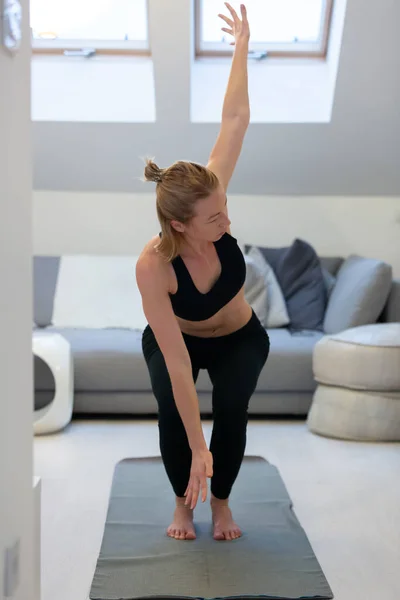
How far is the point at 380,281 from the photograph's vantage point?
3.60m

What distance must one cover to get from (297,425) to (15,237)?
2366 millimetres

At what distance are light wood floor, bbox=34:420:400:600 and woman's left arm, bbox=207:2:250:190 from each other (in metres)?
1.17

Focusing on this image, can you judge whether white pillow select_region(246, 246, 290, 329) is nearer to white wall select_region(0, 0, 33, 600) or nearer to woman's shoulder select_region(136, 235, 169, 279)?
woman's shoulder select_region(136, 235, 169, 279)

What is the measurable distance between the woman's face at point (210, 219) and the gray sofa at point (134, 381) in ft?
5.30

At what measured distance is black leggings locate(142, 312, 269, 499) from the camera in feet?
6.86

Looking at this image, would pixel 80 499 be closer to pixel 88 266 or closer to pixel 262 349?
pixel 262 349

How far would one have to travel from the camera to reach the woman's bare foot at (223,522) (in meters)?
2.15

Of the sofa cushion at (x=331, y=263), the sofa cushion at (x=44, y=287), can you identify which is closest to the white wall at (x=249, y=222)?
the sofa cushion at (x=331, y=263)

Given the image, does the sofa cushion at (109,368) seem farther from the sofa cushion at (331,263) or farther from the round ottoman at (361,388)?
the sofa cushion at (331,263)

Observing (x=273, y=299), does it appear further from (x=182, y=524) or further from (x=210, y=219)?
(x=210, y=219)

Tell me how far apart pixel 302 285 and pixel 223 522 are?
2118 mm

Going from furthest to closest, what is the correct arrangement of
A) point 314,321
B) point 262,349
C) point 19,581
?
point 314,321
point 262,349
point 19,581

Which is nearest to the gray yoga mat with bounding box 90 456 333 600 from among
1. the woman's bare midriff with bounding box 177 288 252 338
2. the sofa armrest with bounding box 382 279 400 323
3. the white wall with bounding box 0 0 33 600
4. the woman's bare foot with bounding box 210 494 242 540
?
the woman's bare foot with bounding box 210 494 242 540

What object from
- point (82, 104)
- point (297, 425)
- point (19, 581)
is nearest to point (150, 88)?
point (82, 104)
